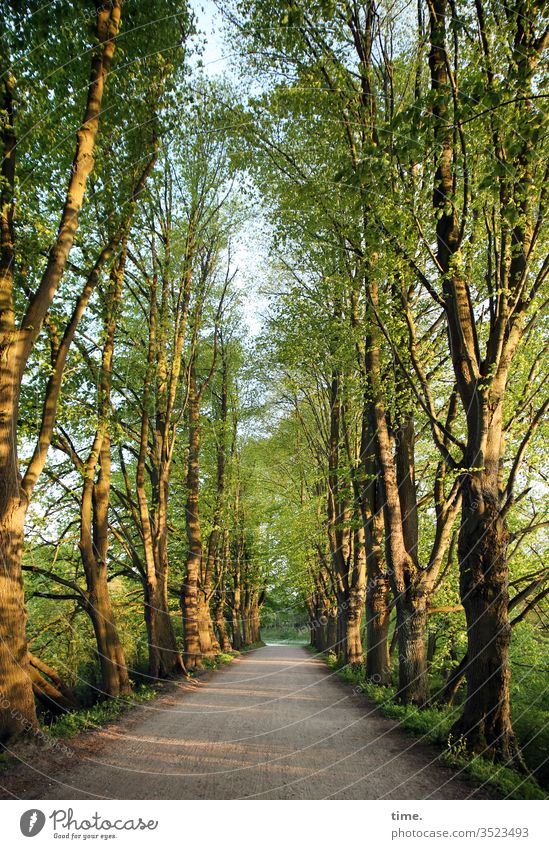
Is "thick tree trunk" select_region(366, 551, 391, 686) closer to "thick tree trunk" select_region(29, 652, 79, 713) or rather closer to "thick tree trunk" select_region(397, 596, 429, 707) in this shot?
"thick tree trunk" select_region(397, 596, 429, 707)

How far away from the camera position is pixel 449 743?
6.11 m

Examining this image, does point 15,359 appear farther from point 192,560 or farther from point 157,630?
point 192,560

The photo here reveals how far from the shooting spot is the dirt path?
4.79 meters

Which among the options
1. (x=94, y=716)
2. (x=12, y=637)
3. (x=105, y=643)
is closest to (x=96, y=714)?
(x=94, y=716)

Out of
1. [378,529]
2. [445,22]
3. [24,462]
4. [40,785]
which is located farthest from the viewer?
[378,529]

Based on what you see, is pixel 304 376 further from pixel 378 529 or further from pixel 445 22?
pixel 445 22

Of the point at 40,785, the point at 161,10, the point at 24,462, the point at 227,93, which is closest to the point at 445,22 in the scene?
the point at 161,10

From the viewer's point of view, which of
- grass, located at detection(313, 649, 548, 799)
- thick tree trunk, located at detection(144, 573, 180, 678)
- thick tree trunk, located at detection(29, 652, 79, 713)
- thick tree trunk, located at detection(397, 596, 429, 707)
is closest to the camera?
grass, located at detection(313, 649, 548, 799)

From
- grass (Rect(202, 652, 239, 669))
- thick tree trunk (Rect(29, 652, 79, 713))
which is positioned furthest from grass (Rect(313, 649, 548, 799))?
grass (Rect(202, 652, 239, 669))

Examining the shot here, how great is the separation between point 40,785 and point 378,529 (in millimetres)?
9418

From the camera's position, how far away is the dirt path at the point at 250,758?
15.7 feet

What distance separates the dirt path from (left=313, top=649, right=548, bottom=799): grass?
0.19m

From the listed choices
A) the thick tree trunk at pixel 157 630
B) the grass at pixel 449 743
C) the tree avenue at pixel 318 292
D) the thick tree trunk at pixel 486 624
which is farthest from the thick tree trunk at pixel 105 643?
the thick tree trunk at pixel 486 624

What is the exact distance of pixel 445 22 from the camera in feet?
20.6
